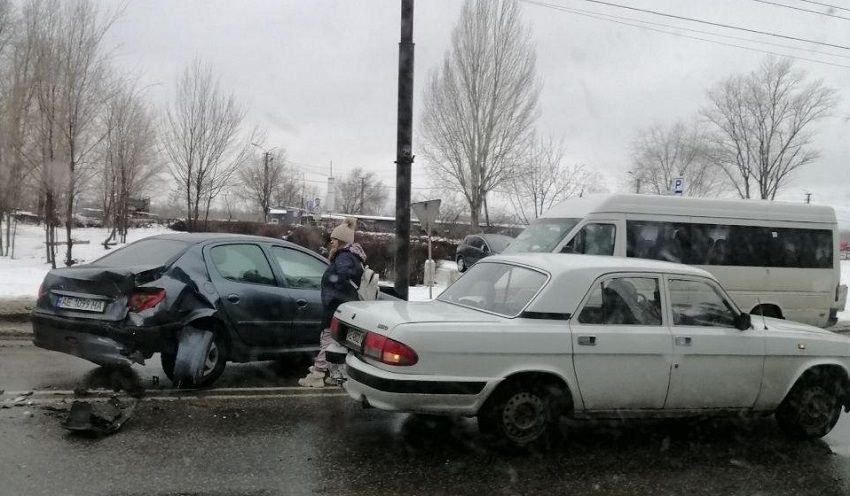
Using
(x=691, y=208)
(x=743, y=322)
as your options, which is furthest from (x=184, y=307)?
(x=691, y=208)

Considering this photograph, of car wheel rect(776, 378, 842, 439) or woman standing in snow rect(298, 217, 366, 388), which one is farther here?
woman standing in snow rect(298, 217, 366, 388)

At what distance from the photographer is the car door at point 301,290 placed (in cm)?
657

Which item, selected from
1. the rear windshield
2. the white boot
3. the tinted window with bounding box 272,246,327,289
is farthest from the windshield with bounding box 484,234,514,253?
the rear windshield

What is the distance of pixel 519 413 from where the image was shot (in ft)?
14.8

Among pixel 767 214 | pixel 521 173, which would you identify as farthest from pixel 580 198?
pixel 521 173

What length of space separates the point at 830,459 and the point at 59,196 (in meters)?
20.1

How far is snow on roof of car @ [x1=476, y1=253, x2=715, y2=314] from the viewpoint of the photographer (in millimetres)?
4625

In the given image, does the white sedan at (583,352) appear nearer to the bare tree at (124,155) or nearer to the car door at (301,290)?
the car door at (301,290)

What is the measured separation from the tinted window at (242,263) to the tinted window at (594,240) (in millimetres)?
4435

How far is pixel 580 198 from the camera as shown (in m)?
10.0

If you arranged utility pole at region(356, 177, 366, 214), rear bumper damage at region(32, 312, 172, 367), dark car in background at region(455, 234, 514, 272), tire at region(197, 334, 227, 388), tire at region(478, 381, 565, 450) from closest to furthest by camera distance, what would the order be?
tire at region(478, 381, 565, 450), rear bumper damage at region(32, 312, 172, 367), tire at region(197, 334, 227, 388), dark car in background at region(455, 234, 514, 272), utility pole at region(356, 177, 366, 214)

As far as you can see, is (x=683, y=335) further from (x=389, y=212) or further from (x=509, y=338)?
(x=389, y=212)

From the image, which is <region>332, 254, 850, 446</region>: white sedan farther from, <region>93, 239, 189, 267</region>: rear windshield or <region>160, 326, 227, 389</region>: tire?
<region>93, 239, 189, 267</region>: rear windshield

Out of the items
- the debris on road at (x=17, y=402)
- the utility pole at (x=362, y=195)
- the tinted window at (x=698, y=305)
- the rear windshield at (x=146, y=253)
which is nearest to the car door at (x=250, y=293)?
the rear windshield at (x=146, y=253)
